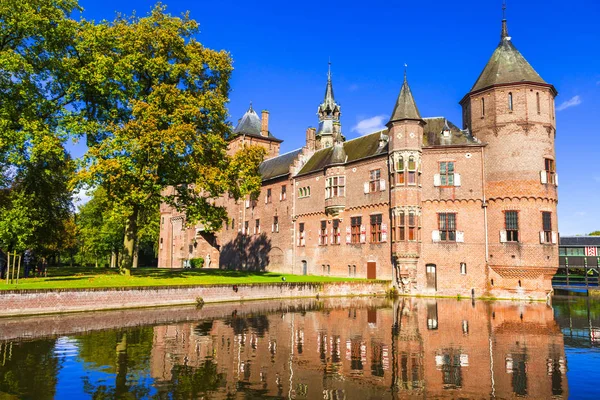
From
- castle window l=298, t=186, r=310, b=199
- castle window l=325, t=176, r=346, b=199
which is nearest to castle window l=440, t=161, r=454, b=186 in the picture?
castle window l=325, t=176, r=346, b=199

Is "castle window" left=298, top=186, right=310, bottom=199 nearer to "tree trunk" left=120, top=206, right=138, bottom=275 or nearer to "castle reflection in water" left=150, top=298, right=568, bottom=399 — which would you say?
"tree trunk" left=120, top=206, right=138, bottom=275

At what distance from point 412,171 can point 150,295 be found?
68.7ft

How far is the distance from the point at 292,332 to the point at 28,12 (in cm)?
2152

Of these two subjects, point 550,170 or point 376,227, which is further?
point 376,227

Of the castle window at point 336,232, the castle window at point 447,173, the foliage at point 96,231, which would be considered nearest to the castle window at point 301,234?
the castle window at point 336,232

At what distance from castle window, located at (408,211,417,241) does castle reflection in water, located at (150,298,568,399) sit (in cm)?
1213

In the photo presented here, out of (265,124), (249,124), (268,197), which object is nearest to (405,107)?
(268,197)

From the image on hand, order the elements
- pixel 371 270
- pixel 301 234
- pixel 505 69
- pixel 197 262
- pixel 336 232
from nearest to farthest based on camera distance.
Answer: pixel 505 69
pixel 371 270
pixel 336 232
pixel 301 234
pixel 197 262

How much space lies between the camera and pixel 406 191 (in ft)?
113

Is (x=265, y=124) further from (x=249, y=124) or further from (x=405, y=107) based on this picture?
(x=405, y=107)

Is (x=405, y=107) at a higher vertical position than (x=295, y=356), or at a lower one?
higher

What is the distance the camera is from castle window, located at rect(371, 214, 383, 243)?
121 ft

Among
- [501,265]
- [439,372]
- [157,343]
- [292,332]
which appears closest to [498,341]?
[439,372]

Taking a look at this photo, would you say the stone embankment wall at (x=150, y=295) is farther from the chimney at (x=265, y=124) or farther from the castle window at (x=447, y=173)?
the chimney at (x=265, y=124)
